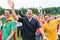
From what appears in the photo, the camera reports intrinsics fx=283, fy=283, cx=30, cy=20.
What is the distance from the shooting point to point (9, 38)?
7.48 meters

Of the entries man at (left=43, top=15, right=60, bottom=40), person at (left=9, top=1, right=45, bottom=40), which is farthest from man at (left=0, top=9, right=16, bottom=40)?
man at (left=43, top=15, right=60, bottom=40)

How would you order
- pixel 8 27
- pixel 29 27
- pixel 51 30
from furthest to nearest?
pixel 51 30, pixel 8 27, pixel 29 27

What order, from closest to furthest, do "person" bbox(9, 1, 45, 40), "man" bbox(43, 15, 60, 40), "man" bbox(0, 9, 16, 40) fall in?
1. "person" bbox(9, 1, 45, 40)
2. "man" bbox(0, 9, 16, 40)
3. "man" bbox(43, 15, 60, 40)

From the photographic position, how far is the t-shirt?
7449 millimetres

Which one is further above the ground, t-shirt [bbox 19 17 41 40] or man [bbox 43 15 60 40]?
t-shirt [bbox 19 17 41 40]

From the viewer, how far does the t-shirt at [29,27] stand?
745 cm

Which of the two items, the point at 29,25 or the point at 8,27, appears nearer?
the point at 29,25

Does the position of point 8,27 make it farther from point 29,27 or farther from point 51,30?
point 51,30

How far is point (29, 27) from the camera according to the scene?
7449 mm

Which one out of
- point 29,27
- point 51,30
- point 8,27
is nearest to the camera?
point 29,27

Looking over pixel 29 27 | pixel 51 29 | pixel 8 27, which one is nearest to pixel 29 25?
pixel 29 27

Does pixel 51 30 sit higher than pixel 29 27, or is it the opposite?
pixel 29 27

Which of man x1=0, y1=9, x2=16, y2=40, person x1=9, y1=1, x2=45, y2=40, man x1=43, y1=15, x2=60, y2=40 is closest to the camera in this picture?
person x1=9, y1=1, x2=45, y2=40

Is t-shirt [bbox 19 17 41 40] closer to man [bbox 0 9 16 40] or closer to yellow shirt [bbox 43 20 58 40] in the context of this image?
man [bbox 0 9 16 40]
